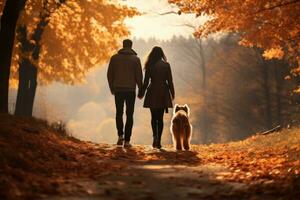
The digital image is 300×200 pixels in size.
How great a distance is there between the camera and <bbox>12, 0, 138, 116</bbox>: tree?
18.2m

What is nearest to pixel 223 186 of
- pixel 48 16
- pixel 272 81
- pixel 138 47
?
pixel 48 16

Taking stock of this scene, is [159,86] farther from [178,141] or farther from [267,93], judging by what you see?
[267,93]

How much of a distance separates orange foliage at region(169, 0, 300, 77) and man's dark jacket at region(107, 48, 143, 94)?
2.78 meters

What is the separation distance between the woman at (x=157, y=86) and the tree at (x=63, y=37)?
6.13 metres

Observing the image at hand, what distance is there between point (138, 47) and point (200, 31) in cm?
11858

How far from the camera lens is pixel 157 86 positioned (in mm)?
12617

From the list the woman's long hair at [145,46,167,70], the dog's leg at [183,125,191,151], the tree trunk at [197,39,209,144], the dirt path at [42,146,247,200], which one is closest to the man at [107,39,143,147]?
the woman's long hair at [145,46,167,70]

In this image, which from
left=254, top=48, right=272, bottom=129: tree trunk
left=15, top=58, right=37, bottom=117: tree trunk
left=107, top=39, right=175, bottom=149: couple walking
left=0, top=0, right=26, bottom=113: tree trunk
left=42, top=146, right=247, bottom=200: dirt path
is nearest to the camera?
left=42, top=146, right=247, bottom=200: dirt path

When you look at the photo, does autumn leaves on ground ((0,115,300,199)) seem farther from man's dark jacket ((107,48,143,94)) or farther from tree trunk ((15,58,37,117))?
tree trunk ((15,58,37,117))

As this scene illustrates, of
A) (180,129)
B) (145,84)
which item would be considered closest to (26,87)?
(145,84)

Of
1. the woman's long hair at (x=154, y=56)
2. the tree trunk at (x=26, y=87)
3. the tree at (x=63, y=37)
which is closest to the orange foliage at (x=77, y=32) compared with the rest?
the tree at (x=63, y=37)

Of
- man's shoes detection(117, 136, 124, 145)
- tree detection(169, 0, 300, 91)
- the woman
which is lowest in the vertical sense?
man's shoes detection(117, 136, 124, 145)

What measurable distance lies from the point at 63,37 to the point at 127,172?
11.5 meters

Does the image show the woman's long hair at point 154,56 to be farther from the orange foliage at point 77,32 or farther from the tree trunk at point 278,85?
the tree trunk at point 278,85
